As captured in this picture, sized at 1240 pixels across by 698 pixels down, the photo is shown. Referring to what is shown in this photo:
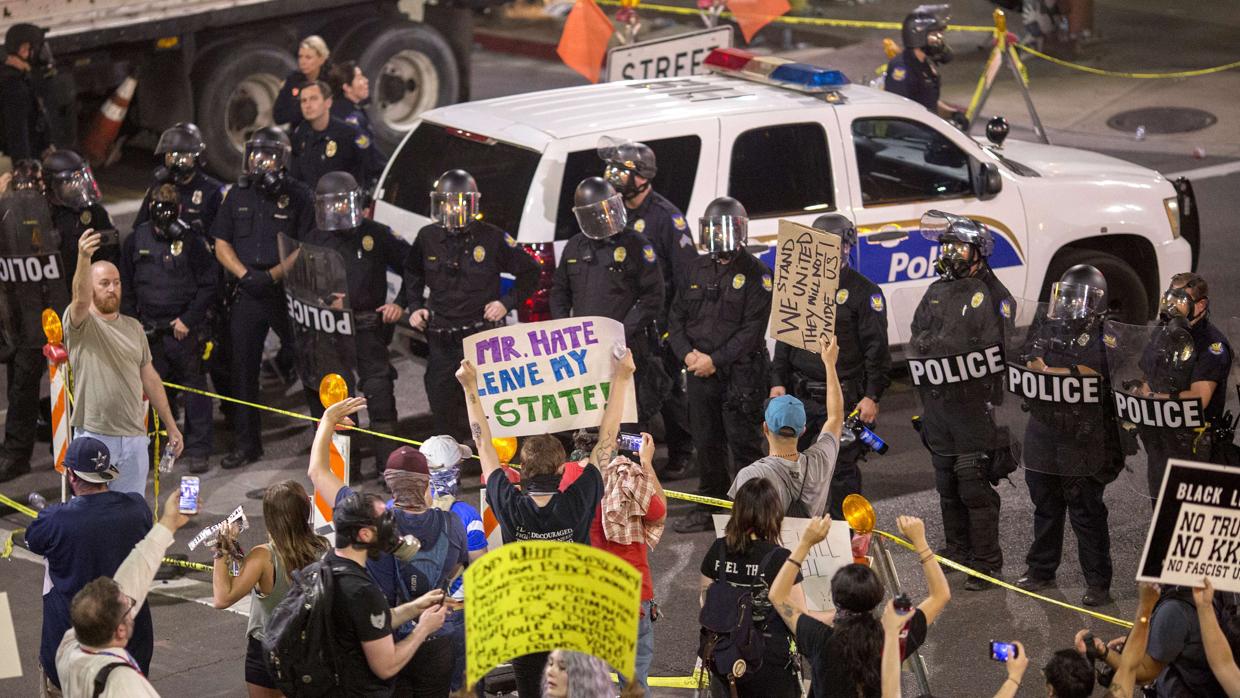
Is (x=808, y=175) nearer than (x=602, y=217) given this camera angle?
No

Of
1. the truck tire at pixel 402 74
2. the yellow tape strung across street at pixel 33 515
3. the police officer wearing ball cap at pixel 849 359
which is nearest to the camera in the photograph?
the police officer wearing ball cap at pixel 849 359

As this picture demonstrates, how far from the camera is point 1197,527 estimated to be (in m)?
6.09

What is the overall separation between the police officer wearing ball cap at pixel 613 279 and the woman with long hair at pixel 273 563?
347 centimetres

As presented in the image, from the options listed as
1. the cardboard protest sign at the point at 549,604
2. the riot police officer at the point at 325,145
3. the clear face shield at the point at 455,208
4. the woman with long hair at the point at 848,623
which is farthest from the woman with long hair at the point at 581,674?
the riot police officer at the point at 325,145

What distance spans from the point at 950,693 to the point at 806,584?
1127mm

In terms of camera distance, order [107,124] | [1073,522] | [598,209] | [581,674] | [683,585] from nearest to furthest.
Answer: [581,674], [1073,522], [683,585], [598,209], [107,124]

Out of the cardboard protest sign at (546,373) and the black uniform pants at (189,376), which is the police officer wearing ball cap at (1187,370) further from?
the black uniform pants at (189,376)

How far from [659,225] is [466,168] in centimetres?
140

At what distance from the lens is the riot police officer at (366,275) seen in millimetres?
10203

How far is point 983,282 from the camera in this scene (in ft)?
29.1

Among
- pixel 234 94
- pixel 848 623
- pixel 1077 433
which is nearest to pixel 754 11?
pixel 234 94

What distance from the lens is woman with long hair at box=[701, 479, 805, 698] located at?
21.5 feet

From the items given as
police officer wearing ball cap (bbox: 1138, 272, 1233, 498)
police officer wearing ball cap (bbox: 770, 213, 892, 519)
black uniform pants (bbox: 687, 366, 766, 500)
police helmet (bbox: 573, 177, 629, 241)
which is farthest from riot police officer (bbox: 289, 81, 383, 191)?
police officer wearing ball cap (bbox: 1138, 272, 1233, 498)

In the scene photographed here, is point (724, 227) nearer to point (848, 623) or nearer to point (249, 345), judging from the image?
point (249, 345)
